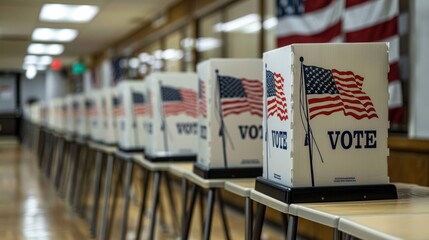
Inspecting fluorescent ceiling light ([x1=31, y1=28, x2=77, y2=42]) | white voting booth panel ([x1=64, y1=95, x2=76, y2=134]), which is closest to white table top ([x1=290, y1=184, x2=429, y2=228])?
white voting booth panel ([x1=64, y1=95, x2=76, y2=134])

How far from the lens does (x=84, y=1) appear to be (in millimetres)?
9297

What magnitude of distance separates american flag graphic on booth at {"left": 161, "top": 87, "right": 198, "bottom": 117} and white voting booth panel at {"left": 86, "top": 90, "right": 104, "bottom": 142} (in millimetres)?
2190

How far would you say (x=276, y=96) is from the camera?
7.50ft

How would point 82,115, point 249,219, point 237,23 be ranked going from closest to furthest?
point 249,219 → point 82,115 → point 237,23

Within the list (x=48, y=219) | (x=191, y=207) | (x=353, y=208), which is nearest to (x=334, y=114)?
(x=353, y=208)

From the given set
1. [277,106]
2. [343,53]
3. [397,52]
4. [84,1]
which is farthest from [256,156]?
[84,1]

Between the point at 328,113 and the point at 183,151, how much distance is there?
6.31 feet

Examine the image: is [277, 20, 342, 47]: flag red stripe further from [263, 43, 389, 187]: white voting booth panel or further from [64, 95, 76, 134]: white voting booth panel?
[64, 95, 76, 134]: white voting booth panel

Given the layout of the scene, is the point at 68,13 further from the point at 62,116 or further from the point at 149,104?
the point at 149,104

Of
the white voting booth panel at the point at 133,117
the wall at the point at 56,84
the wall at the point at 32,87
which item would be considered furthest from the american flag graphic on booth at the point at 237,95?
the wall at the point at 32,87

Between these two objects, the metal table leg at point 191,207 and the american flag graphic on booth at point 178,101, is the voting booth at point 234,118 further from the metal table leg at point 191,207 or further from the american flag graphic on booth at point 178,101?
the american flag graphic on booth at point 178,101

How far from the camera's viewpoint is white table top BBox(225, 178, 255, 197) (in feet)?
8.35

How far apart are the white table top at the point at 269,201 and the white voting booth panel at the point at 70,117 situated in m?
6.19

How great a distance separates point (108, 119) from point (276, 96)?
12.3 ft
